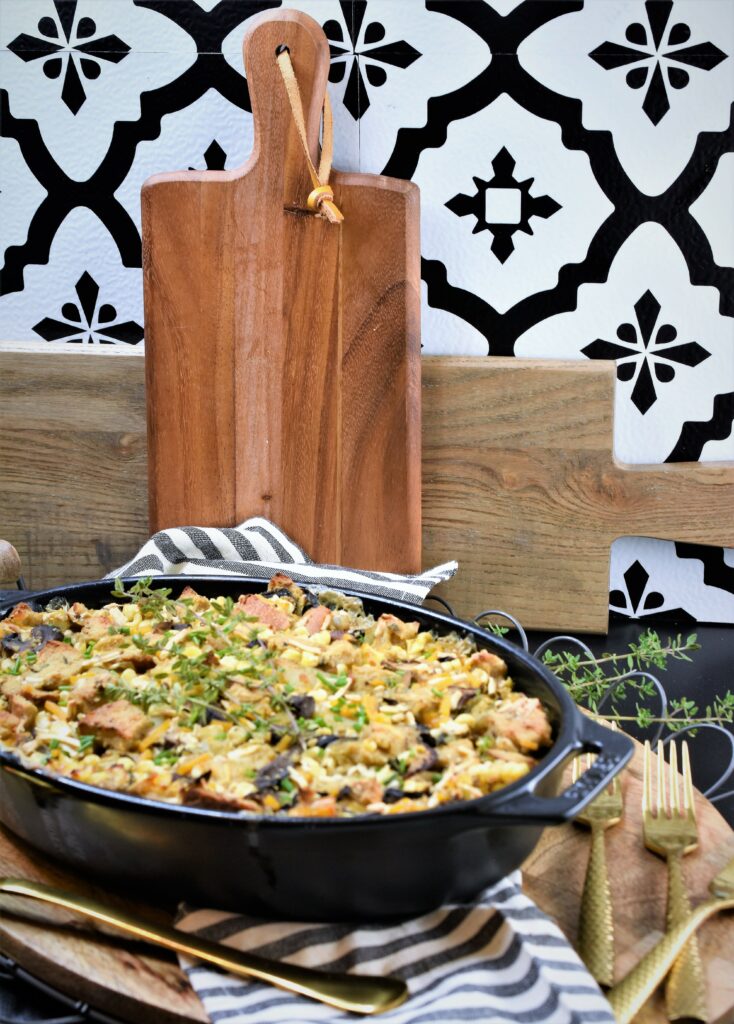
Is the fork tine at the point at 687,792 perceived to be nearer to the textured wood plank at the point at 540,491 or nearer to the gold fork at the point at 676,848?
the gold fork at the point at 676,848

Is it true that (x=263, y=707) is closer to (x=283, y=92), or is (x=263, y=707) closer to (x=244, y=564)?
(x=244, y=564)

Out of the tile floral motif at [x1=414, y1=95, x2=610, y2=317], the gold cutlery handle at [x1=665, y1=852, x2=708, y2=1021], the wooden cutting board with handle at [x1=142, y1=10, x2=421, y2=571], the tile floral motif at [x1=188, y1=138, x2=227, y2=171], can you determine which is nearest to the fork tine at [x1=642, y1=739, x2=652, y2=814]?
the gold cutlery handle at [x1=665, y1=852, x2=708, y2=1021]

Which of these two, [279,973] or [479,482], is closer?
[279,973]

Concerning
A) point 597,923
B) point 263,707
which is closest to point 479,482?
point 263,707

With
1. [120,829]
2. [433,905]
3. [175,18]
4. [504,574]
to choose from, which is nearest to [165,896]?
[120,829]

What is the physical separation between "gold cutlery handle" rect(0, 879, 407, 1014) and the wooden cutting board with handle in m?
0.77

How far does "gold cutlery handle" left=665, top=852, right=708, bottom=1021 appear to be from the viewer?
629 millimetres

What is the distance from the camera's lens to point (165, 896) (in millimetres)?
691

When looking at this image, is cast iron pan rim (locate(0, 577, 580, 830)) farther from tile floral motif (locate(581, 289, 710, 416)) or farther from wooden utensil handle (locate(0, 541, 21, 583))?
tile floral motif (locate(581, 289, 710, 416))

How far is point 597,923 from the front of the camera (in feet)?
2.28

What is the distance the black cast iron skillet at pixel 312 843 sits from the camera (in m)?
0.61

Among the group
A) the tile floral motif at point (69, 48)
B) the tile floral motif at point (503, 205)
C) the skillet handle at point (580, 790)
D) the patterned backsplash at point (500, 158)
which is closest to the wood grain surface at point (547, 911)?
the skillet handle at point (580, 790)

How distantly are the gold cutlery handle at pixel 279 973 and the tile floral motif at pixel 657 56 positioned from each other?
3.78ft

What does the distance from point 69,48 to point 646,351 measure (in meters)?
0.90
